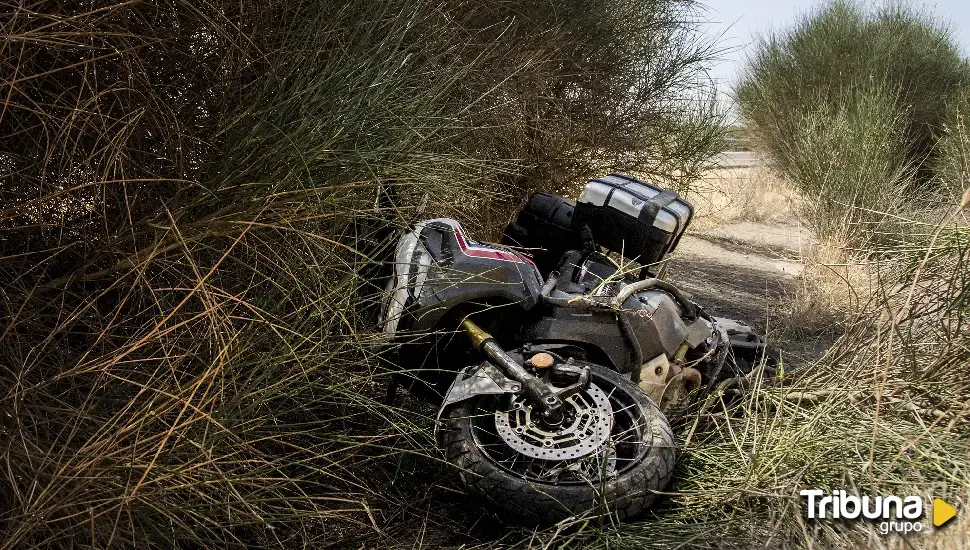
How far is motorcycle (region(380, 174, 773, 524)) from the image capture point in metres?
2.79

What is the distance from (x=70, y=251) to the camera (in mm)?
2467

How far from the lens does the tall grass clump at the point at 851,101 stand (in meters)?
10.3

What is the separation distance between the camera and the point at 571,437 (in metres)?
2.88

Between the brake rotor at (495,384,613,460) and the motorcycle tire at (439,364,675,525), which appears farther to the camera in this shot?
the brake rotor at (495,384,613,460)

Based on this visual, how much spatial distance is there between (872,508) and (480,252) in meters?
1.59

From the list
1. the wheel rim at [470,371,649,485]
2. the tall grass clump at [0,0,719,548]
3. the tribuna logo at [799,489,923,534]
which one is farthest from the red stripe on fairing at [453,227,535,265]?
the tribuna logo at [799,489,923,534]

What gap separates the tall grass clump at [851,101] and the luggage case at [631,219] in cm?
595

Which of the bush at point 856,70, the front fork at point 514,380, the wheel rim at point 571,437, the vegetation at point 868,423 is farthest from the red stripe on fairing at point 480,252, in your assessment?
the bush at point 856,70

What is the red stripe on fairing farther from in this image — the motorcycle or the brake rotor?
the brake rotor

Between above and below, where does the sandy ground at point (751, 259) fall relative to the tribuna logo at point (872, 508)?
below

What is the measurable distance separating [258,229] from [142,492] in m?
0.86

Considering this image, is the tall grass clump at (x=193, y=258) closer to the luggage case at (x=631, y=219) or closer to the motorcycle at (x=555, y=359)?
the motorcycle at (x=555, y=359)

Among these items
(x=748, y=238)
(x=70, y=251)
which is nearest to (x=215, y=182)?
(x=70, y=251)

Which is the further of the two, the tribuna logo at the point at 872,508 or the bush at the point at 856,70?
A: the bush at the point at 856,70
